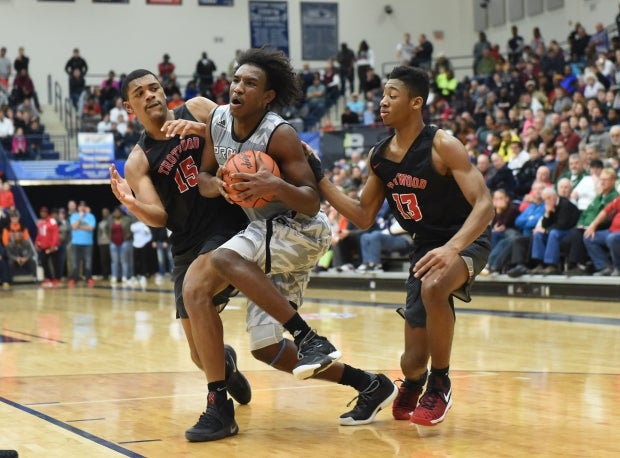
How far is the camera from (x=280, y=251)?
512 centimetres

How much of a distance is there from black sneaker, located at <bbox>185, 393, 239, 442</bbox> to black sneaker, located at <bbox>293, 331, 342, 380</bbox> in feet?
1.36

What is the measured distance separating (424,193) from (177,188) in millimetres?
1403

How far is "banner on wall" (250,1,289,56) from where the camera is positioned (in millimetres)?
31438

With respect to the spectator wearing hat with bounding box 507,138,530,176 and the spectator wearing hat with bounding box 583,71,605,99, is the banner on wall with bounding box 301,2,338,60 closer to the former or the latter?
the spectator wearing hat with bounding box 583,71,605,99

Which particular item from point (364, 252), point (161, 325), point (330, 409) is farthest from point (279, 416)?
point (364, 252)

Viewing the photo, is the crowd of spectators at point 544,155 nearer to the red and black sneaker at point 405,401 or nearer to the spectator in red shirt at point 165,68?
the red and black sneaker at point 405,401

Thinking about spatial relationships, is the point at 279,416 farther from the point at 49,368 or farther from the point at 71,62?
the point at 71,62

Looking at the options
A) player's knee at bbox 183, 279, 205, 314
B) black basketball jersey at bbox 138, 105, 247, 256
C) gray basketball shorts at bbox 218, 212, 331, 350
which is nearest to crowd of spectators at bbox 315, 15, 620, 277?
black basketball jersey at bbox 138, 105, 247, 256

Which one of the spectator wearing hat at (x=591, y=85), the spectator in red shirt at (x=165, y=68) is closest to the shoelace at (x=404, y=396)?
the spectator wearing hat at (x=591, y=85)

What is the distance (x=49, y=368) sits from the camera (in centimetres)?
768

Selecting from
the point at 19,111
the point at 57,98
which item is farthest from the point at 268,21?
the point at 19,111

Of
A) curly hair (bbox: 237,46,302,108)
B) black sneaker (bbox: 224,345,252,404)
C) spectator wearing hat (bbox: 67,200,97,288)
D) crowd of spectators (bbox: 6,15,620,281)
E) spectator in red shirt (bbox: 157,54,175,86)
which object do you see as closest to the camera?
curly hair (bbox: 237,46,302,108)

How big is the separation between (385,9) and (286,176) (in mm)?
28252

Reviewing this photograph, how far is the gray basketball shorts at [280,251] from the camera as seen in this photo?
16.7 ft
